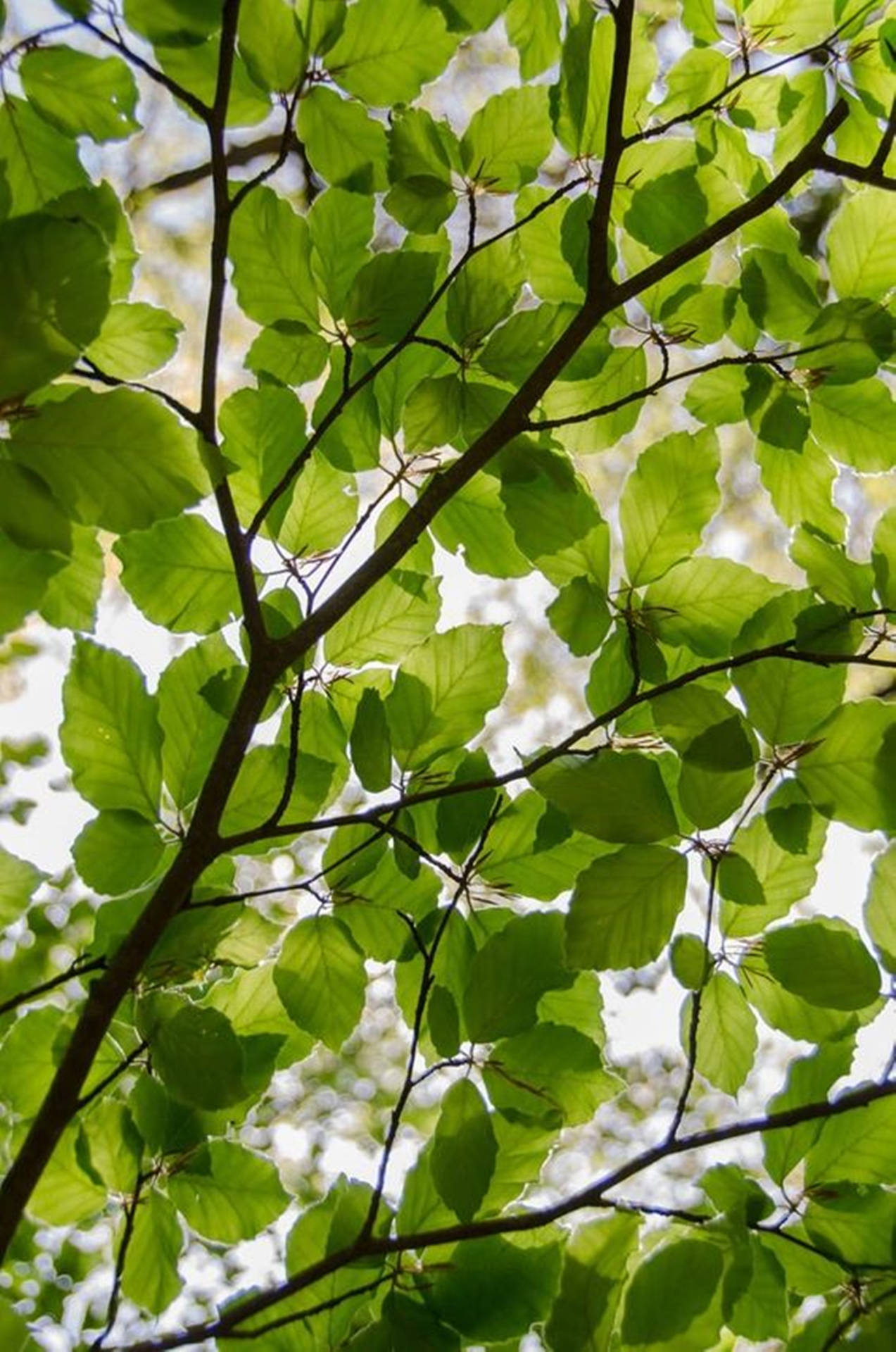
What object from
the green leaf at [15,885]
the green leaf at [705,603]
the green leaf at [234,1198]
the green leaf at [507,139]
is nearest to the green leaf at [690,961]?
the green leaf at [705,603]

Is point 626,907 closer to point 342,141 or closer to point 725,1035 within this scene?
point 725,1035

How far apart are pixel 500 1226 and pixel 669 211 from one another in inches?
27.2

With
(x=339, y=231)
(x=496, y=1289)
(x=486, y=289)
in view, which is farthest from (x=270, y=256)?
(x=496, y=1289)

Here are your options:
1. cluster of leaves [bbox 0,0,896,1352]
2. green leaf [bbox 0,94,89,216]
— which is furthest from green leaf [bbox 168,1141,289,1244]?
green leaf [bbox 0,94,89,216]

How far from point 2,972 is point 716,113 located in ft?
3.16

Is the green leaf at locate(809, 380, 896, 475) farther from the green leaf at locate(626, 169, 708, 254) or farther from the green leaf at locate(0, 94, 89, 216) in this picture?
the green leaf at locate(0, 94, 89, 216)

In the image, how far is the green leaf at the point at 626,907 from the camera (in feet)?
2.42

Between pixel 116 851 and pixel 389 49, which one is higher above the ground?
pixel 389 49

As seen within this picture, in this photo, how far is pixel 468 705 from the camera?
898mm

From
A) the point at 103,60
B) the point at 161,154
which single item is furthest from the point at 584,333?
the point at 161,154

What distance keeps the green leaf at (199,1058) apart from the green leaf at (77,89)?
576 millimetres

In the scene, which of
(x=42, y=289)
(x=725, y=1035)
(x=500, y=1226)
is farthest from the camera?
(x=725, y=1035)

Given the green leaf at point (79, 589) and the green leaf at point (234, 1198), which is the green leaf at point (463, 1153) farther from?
the green leaf at point (79, 589)

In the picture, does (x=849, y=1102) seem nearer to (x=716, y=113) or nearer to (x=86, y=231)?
(x=86, y=231)
